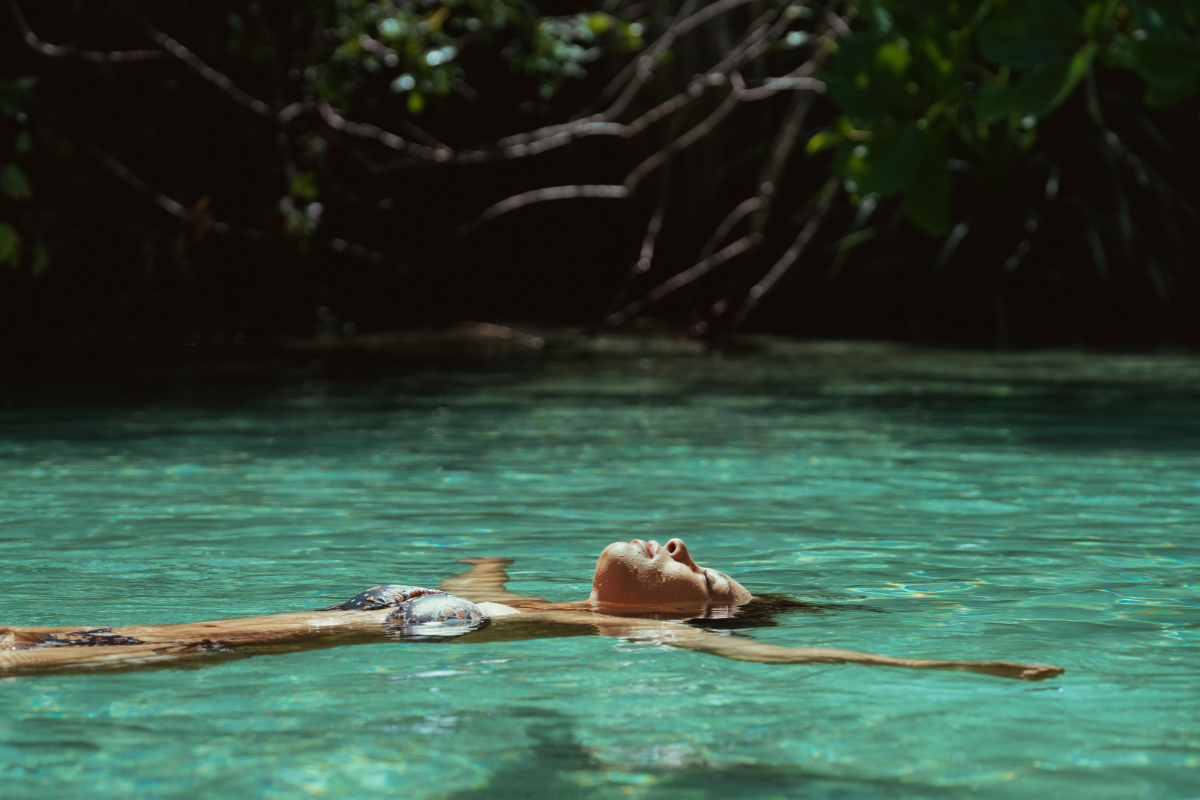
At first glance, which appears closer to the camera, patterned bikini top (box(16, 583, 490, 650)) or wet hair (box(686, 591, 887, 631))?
patterned bikini top (box(16, 583, 490, 650))

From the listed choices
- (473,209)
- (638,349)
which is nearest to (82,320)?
(638,349)

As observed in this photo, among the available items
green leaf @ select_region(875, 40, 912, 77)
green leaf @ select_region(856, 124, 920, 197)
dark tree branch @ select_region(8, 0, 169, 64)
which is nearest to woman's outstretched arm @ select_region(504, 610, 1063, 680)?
green leaf @ select_region(856, 124, 920, 197)

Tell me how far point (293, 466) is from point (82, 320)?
4887mm

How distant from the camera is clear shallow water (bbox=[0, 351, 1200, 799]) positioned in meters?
1.92

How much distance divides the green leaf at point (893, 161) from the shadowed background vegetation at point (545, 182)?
89 mm

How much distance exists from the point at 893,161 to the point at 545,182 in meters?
7.64

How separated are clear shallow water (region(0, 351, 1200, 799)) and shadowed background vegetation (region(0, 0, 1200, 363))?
1042 mm

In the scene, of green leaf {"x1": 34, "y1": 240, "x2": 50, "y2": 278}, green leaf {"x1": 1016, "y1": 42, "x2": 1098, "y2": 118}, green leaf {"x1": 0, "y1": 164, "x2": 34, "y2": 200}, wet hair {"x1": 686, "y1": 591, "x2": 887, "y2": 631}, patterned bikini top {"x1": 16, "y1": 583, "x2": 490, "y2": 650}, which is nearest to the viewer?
patterned bikini top {"x1": 16, "y1": 583, "x2": 490, "y2": 650}

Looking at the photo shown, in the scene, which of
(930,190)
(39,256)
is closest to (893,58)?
(930,190)

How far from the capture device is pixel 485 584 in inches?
116

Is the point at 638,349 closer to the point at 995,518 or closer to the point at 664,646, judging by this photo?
the point at 995,518

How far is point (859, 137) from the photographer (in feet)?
20.1

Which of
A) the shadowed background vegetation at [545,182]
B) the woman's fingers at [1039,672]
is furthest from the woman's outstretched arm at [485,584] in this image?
the shadowed background vegetation at [545,182]

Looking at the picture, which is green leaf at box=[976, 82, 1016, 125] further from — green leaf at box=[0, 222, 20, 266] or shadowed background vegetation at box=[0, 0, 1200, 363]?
green leaf at box=[0, 222, 20, 266]
